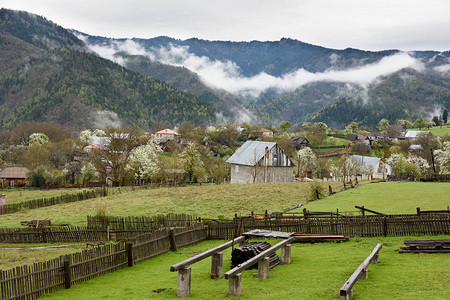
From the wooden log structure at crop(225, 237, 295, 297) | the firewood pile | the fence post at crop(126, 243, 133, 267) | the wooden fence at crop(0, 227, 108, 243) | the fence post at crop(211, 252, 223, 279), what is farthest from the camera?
the wooden fence at crop(0, 227, 108, 243)

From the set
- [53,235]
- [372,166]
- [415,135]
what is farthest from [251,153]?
[415,135]

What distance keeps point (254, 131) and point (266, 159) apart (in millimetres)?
97778

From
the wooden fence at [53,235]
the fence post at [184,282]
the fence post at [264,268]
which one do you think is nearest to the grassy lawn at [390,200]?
the wooden fence at [53,235]

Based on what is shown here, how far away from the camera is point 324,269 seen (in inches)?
696

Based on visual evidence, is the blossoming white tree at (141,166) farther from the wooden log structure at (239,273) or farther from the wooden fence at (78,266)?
the wooden log structure at (239,273)

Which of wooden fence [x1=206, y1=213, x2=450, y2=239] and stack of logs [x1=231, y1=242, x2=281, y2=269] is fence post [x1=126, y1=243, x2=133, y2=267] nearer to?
stack of logs [x1=231, y1=242, x2=281, y2=269]

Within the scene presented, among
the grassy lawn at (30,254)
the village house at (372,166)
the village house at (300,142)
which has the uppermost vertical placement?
the village house at (300,142)

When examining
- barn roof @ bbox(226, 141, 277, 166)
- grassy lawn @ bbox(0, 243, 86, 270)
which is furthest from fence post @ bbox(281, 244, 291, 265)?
barn roof @ bbox(226, 141, 277, 166)

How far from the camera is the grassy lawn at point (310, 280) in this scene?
561 inches

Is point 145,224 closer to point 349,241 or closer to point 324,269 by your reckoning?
point 349,241

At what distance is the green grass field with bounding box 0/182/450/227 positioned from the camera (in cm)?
3838

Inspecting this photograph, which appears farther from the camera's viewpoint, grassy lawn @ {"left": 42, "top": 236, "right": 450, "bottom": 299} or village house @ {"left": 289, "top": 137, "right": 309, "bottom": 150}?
village house @ {"left": 289, "top": 137, "right": 309, "bottom": 150}

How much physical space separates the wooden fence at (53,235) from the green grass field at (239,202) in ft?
13.4

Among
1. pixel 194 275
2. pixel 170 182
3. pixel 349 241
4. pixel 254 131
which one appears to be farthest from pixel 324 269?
pixel 254 131
